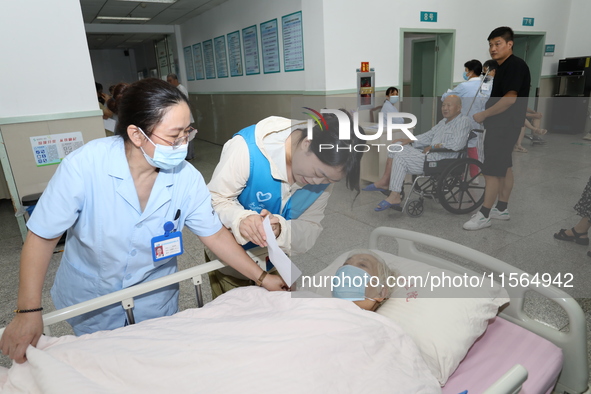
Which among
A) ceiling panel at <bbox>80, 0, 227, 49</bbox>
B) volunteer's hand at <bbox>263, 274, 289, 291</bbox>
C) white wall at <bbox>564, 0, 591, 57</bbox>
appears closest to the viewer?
volunteer's hand at <bbox>263, 274, 289, 291</bbox>

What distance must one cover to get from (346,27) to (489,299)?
3.95 metres

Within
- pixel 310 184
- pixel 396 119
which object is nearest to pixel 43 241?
pixel 310 184

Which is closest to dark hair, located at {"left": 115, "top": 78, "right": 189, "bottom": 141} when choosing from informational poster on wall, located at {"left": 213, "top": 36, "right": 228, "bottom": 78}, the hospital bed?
the hospital bed

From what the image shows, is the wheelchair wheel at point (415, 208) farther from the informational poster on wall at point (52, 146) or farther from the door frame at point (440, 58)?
the door frame at point (440, 58)

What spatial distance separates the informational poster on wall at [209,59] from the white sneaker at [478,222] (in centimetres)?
655

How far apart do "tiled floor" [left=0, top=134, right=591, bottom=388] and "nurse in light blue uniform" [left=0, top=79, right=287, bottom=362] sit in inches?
13.3

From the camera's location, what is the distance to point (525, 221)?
3.91 ft

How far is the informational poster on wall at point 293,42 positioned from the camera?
4.78 m

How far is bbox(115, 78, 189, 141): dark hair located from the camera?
1.14m

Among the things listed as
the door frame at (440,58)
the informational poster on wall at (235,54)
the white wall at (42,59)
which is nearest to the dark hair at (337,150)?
the white wall at (42,59)

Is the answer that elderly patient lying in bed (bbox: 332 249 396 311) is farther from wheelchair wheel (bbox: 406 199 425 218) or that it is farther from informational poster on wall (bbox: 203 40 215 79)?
informational poster on wall (bbox: 203 40 215 79)

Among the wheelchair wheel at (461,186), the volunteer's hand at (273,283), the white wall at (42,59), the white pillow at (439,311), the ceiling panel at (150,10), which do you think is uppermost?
the ceiling panel at (150,10)

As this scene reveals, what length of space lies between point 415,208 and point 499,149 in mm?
310

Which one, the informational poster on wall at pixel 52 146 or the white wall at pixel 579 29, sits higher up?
the white wall at pixel 579 29
